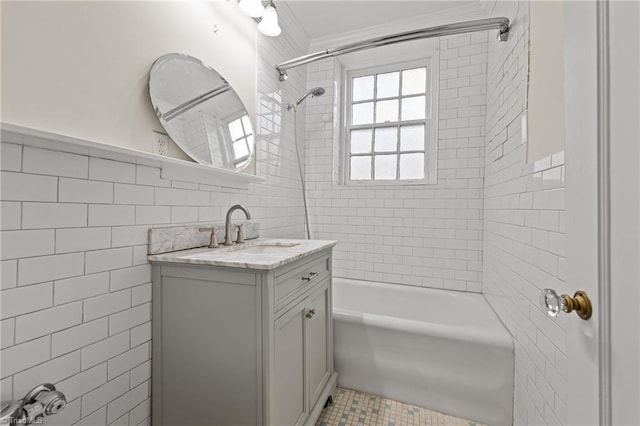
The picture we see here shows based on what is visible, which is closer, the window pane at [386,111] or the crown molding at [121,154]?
the crown molding at [121,154]

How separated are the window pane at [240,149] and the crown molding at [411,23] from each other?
1432 mm

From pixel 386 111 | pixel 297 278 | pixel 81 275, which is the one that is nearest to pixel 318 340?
pixel 297 278

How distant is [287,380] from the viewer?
3.98 ft

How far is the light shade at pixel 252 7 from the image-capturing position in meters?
1.64

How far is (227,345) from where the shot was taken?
3.67 ft

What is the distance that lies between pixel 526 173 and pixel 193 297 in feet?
5.39

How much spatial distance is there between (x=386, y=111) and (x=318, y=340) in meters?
2.21

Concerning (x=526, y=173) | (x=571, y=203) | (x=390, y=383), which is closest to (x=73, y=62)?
(x=571, y=203)

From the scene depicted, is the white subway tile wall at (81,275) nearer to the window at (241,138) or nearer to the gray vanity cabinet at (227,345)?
the gray vanity cabinet at (227,345)

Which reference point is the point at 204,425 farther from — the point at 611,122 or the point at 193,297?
the point at 611,122

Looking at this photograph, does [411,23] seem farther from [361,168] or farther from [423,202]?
Answer: [423,202]

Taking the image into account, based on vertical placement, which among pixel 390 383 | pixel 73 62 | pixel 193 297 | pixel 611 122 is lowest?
pixel 390 383

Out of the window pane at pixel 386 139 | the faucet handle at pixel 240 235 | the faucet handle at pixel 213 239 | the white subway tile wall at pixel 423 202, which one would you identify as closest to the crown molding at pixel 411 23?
the white subway tile wall at pixel 423 202

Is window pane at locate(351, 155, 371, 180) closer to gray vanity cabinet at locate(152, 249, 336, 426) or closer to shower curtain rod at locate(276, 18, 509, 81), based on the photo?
shower curtain rod at locate(276, 18, 509, 81)
